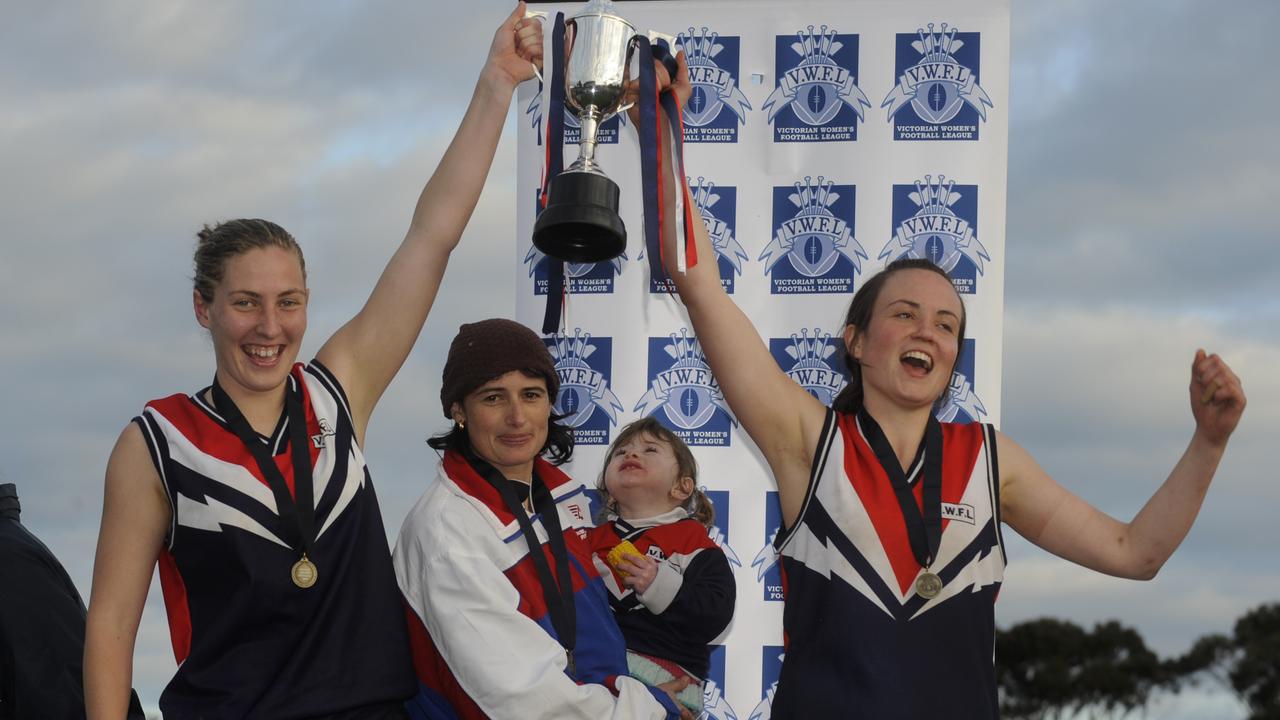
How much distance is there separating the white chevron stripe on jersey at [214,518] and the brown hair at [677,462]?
1710mm

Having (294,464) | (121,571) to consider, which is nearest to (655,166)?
(294,464)

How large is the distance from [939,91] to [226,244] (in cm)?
307

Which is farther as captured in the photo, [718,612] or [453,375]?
[718,612]

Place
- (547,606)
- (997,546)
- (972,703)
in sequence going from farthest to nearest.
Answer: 1. (547,606)
2. (997,546)
3. (972,703)

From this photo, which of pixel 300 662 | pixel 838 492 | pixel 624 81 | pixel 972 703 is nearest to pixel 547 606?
pixel 300 662

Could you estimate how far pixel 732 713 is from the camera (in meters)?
4.90

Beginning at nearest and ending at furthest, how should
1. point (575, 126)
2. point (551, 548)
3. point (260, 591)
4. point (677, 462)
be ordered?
point (260, 591), point (551, 548), point (677, 462), point (575, 126)

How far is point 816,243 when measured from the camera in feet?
16.4

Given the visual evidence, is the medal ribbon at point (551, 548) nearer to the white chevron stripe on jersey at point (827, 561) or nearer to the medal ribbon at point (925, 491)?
the white chevron stripe on jersey at point (827, 561)

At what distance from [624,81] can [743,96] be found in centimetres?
190

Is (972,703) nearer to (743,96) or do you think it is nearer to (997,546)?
(997,546)

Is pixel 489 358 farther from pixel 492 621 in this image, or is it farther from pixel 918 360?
pixel 918 360

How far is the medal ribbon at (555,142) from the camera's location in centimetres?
334

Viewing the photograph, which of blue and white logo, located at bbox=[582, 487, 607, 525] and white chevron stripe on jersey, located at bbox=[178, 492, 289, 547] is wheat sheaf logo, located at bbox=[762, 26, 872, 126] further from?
white chevron stripe on jersey, located at bbox=[178, 492, 289, 547]
